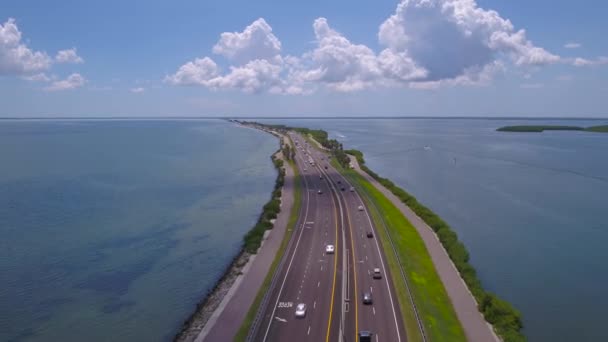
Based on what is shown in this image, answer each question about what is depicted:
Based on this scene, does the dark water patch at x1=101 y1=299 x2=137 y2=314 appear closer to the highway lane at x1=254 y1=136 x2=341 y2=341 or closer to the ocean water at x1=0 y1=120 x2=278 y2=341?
the ocean water at x1=0 y1=120 x2=278 y2=341

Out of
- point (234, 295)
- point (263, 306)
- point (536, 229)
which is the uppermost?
point (263, 306)

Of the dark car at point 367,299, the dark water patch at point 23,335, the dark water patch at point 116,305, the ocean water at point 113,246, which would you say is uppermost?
the dark car at point 367,299

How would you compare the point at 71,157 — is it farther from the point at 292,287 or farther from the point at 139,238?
the point at 292,287

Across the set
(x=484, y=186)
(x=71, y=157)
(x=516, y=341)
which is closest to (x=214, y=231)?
(x=516, y=341)

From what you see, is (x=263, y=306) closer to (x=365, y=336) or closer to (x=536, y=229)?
(x=365, y=336)

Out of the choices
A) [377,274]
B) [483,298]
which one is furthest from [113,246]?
[483,298]

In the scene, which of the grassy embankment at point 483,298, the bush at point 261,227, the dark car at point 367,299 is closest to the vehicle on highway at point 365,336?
the dark car at point 367,299

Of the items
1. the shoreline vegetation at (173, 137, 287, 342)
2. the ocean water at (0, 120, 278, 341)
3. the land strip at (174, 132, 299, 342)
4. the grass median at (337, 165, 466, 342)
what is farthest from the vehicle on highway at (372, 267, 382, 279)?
the ocean water at (0, 120, 278, 341)

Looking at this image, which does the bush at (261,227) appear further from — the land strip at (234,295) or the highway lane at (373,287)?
the highway lane at (373,287)
